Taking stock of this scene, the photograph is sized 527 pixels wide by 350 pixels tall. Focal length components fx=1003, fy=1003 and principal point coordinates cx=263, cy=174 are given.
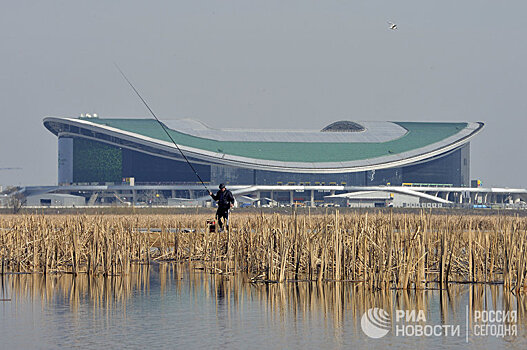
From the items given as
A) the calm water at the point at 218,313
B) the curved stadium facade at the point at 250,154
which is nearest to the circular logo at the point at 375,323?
the calm water at the point at 218,313

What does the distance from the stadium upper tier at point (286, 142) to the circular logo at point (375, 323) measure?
10967cm

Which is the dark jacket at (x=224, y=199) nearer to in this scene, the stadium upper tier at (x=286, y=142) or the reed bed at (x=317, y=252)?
the reed bed at (x=317, y=252)

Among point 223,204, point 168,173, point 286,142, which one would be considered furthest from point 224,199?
point 286,142

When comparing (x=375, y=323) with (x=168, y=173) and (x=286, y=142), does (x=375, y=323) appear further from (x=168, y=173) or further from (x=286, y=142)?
(x=286, y=142)

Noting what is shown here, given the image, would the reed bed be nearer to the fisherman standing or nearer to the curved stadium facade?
the fisherman standing

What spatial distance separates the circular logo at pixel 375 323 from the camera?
587 inches

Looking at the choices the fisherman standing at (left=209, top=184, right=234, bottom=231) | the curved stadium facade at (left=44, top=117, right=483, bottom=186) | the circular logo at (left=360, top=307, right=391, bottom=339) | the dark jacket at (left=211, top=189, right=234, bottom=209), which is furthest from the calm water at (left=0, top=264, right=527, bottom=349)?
the curved stadium facade at (left=44, top=117, right=483, bottom=186)

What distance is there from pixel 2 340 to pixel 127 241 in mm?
9868

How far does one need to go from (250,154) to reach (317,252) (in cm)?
11047

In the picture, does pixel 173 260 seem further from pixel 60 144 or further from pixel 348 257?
pixel 60 144

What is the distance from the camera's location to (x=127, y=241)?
24125 millimetres

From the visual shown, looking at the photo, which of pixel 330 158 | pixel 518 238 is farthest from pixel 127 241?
pixel 330 158

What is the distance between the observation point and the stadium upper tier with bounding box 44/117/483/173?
129 meters

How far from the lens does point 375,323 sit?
15.8 m
